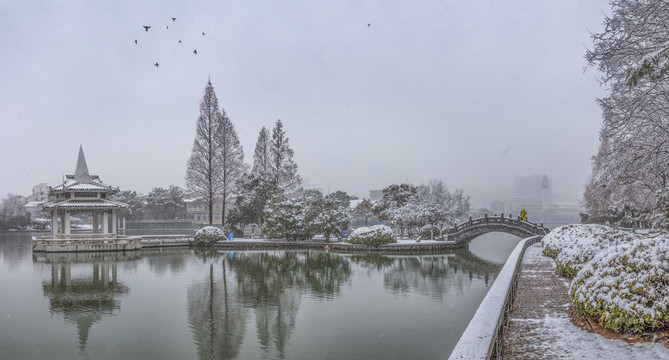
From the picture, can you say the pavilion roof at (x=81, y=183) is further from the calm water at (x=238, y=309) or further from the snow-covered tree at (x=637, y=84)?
the snow-covered tree at (x=637, y=84)

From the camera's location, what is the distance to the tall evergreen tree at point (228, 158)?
41.9 m

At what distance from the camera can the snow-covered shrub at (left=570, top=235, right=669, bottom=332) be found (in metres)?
6.40

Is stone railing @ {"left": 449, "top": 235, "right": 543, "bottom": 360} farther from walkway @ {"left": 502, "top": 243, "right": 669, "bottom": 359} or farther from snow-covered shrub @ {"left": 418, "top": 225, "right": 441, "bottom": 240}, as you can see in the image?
snow-covered shrub @ {"left": 418, "top": 225, "right": 441, "bottom": 240}

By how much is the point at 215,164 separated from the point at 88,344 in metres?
32.6

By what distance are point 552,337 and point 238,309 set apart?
8.98 metres

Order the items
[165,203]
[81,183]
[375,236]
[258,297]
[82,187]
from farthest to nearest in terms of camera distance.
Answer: [165,203]
[81,183]
[82,187]
[375,236]
[258,297]

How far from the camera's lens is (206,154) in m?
41.4

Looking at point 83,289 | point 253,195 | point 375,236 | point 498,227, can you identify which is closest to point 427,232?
point 498,227

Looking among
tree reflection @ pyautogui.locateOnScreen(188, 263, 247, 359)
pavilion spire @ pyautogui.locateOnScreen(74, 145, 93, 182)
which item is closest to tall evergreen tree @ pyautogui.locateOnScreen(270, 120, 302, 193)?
pavilion spire @ pyautogui.locateOnScreen(74, 145, 93, 182)

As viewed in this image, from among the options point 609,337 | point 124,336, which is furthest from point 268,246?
point 609,337

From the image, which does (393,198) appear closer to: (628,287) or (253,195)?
(253,195)

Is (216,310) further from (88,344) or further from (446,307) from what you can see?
(446,307)

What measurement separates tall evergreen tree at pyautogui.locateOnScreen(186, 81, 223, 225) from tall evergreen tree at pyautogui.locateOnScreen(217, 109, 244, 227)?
386 millimetres

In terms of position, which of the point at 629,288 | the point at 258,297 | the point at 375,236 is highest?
the point at 629,288
